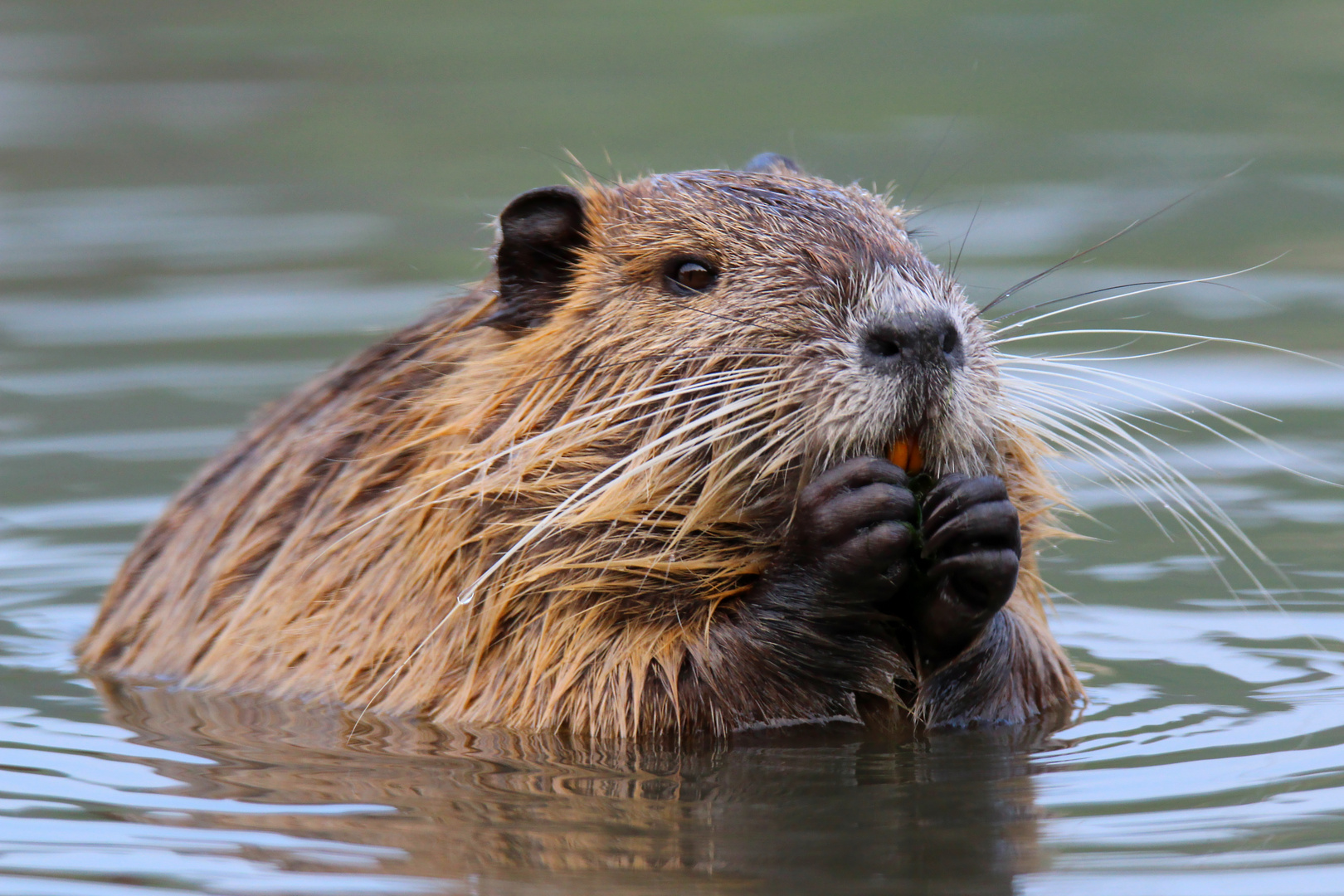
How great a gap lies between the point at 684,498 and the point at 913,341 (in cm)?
67

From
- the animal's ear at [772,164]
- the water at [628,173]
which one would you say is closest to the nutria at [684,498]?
the water at [628,173]

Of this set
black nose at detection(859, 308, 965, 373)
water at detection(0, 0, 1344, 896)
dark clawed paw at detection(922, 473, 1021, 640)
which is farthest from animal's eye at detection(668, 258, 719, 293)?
water at detection(0, 0, 1344, 896)

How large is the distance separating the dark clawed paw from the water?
0.44 metres

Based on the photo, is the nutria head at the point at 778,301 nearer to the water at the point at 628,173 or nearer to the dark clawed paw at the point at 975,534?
the dark clawed paw at the point at 975,534

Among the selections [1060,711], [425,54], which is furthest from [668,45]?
[1060,711]

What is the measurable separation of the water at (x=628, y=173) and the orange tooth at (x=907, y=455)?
652mm

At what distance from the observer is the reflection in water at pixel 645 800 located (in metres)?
3.90

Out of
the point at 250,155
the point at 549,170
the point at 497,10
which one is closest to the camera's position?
the point at 549,170

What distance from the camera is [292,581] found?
17.4 feet

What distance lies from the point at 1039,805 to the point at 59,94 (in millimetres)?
12077

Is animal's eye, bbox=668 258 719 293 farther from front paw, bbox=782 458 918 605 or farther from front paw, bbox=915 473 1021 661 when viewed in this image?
front paw, bbox=915 473 1021 661

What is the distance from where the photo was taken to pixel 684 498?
467cm

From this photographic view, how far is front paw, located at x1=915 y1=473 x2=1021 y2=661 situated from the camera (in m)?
4.37

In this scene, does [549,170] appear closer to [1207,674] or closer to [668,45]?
[668,45]
